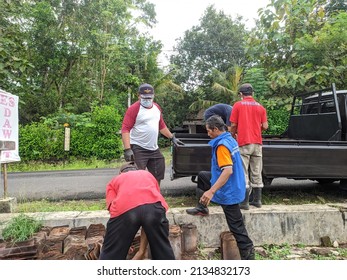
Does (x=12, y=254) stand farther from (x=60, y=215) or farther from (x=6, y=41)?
(x=6, y=41)

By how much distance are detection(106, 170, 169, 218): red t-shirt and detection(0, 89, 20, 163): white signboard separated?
88.1 inches

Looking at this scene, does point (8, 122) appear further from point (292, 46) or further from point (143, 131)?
point (292, 46)

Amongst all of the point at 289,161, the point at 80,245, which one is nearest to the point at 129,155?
the point at 80,245

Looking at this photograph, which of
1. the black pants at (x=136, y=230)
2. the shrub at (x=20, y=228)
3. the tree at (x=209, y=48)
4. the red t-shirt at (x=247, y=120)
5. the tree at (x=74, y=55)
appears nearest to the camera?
the black pants at (x=136, y=230)

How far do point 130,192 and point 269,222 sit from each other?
88.7 inches

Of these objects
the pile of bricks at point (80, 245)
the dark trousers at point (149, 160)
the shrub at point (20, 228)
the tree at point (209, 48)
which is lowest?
the pile of bricks at point (80, 245)

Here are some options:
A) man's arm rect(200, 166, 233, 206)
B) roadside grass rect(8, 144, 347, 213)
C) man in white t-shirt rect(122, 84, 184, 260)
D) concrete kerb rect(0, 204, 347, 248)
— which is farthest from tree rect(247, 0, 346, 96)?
man's arm rect(200, 166, 233, 206)

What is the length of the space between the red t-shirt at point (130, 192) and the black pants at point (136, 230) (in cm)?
5

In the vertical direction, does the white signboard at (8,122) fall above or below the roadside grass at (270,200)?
above

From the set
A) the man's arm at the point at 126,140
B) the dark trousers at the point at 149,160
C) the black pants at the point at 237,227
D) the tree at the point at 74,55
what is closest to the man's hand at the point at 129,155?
the man's arm at the point at 126,140

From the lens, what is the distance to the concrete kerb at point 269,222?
376 centimetres

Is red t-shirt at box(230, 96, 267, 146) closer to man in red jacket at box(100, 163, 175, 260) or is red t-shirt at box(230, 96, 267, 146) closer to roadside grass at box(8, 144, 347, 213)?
roadside grass at box(8, 144, 347, 213)

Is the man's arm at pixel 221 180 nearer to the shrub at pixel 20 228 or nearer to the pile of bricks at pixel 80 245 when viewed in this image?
the pile of bricks at pixel 80 245

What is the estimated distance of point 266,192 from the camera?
5289mm
